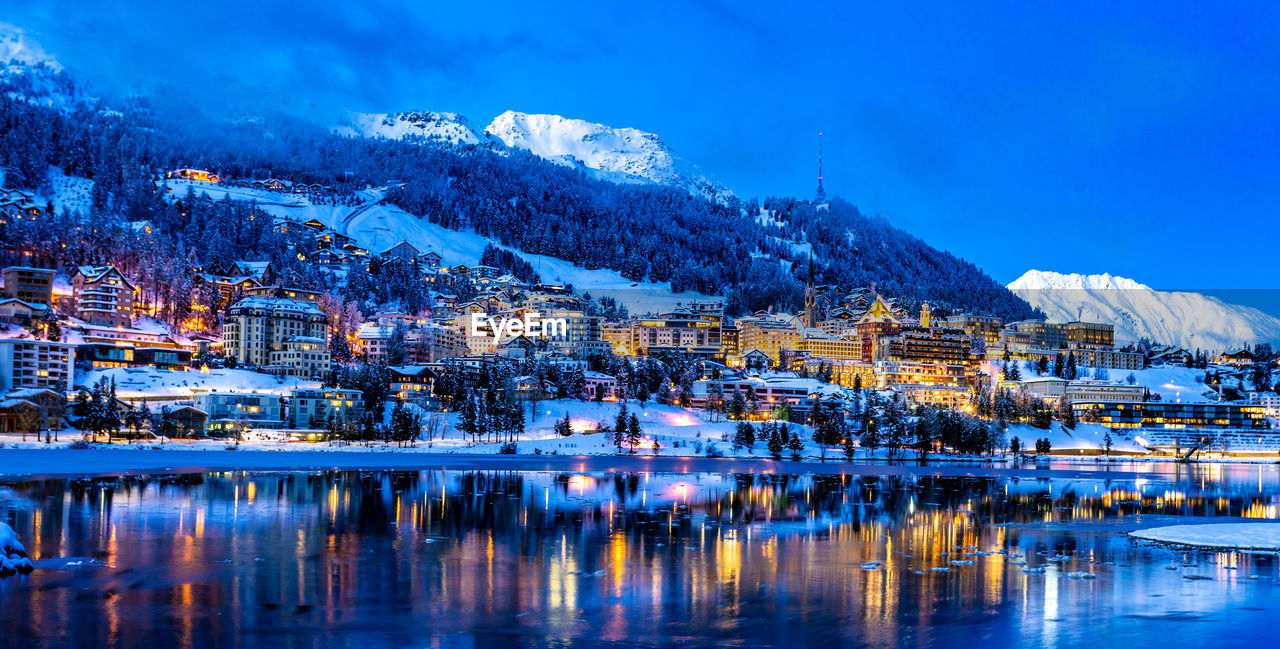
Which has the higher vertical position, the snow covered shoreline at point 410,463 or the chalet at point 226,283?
the chalet at point 226,283

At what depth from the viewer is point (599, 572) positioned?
30.8 meters

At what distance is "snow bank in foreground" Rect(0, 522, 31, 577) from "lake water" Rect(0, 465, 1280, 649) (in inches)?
25.9

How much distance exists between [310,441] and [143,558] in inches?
2766

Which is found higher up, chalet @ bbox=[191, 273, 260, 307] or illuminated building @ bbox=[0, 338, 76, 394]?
chalet @ bbox=[191, 273, 260, 307]

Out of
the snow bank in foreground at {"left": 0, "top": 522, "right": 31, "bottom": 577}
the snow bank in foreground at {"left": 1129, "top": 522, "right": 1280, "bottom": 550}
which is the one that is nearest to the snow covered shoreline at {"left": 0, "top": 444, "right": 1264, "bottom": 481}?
the snow bank in foreground at {"left": 0, "top": 522, "right": 31, "bottom": 577}

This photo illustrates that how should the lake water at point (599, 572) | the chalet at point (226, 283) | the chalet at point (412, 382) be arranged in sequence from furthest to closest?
1. the chalet at point (226, 283)
2. the chalet at point (412, 382)
3. the lake water at point (599, 572)

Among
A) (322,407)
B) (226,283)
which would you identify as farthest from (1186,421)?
(226,283)

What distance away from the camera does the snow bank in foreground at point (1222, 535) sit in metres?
37.5

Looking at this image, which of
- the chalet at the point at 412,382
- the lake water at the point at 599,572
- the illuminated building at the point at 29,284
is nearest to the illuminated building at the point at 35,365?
the illuminated building at the point at 29,284

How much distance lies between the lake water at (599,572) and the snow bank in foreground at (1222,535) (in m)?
1.71

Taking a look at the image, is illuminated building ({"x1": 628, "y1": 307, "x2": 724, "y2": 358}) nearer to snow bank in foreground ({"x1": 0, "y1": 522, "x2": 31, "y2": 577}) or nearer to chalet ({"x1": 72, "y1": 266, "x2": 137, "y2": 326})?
chalet ({"x1": 72, "y1": 266, "x2": 137, "y2": 326})

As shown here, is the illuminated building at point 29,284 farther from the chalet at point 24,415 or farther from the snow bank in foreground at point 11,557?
the snow bank in foreground at point 11,557

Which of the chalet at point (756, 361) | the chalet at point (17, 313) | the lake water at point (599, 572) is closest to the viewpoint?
the lake water at point (599, 572)

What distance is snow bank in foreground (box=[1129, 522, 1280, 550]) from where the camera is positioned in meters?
37.5
